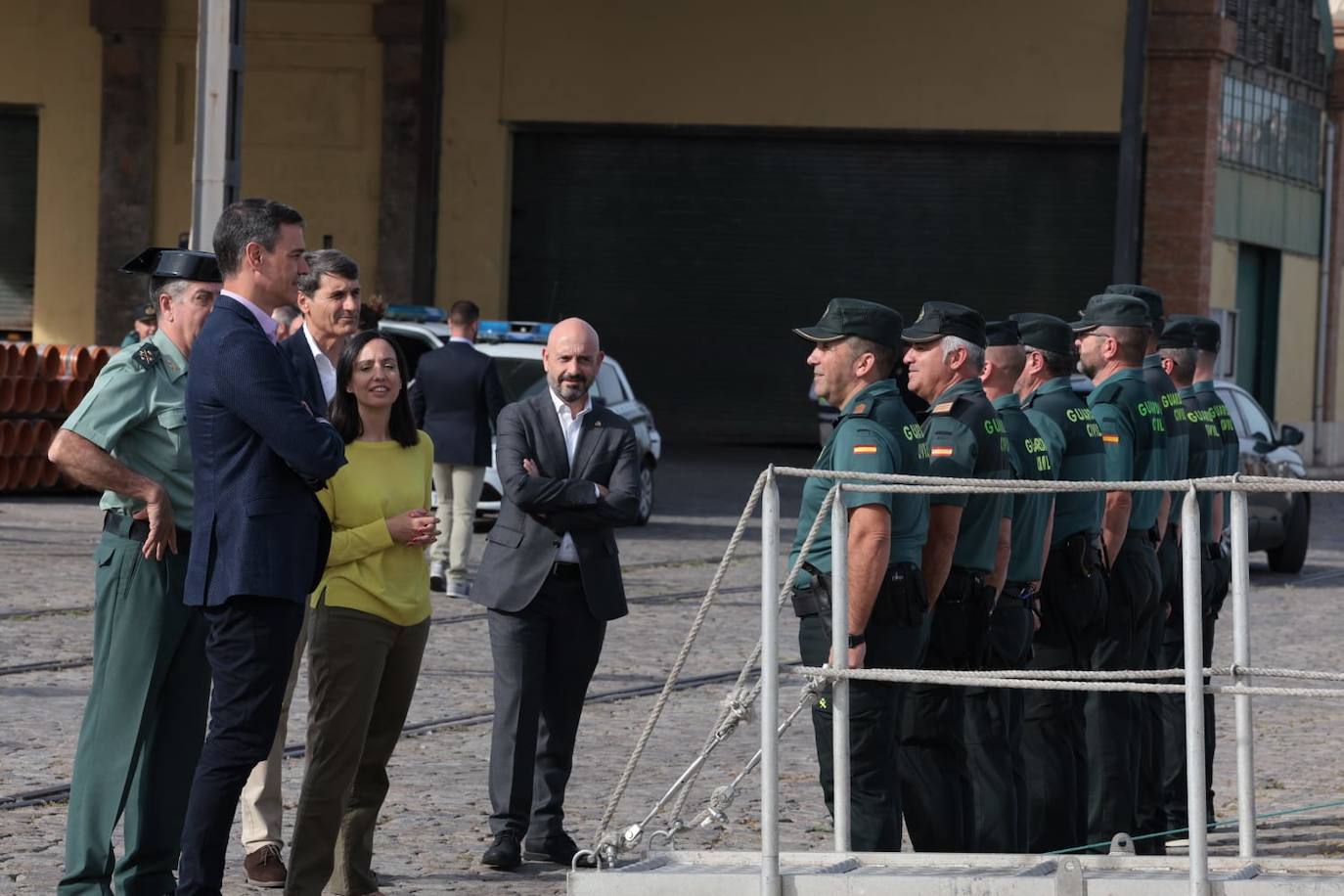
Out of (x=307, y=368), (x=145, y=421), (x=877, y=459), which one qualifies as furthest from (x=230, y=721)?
(x=877, y=459)

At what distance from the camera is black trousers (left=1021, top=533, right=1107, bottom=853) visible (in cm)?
793

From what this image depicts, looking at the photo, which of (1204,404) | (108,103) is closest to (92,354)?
Result: (108,103)

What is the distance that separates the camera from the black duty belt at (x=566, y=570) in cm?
808

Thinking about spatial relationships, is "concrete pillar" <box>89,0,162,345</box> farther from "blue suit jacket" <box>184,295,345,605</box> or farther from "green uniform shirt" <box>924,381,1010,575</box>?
"blue suit jacket" <box>184,295,345,605</box>

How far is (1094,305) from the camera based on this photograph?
29.6 feet

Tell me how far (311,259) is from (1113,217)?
85.1 feet

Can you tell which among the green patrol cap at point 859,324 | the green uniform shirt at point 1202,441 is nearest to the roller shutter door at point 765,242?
the green uniform shirt at point 1202,441

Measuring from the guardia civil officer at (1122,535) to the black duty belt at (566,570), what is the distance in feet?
6.34

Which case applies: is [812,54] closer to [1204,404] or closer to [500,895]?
[1204,404]

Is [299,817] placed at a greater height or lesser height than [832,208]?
lesser

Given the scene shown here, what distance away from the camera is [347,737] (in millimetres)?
6789

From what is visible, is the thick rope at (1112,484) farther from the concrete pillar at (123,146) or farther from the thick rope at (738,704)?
the concrete pillar at (123,146)

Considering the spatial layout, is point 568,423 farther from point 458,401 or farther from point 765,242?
point 765,242

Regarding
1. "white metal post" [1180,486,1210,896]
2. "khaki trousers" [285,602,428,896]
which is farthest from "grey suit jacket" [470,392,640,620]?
"white metal post" [1180,486,1210,896]
